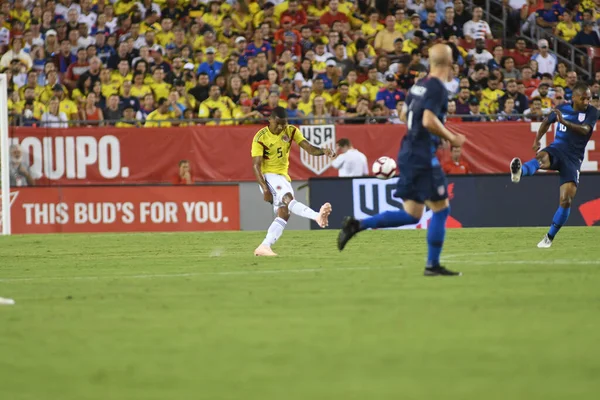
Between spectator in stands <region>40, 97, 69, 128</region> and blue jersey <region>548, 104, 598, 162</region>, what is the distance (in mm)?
12008

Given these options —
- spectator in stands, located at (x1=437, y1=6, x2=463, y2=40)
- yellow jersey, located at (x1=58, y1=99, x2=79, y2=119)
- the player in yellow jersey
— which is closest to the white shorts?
the player in yellow jersey

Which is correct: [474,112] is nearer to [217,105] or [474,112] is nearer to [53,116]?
[217,105]

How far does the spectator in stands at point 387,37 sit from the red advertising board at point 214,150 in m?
2.83

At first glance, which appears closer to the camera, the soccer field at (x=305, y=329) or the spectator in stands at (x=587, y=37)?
the soccer field at (x=305, y=329)

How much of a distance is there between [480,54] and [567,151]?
11263 mm

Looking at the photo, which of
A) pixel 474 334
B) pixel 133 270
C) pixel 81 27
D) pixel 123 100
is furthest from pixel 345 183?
pixel 474 334

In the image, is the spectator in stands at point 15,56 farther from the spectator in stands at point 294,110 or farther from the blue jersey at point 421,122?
the blue jersey at point 421,122

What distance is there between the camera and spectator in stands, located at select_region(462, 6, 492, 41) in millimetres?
27094

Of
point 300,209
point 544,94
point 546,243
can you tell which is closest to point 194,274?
point 300,209

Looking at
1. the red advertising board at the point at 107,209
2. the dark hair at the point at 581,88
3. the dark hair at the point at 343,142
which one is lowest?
the red advertising board at the point at 107,209

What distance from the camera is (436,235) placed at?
10.5 m

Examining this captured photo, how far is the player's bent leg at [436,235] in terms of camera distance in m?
10.5

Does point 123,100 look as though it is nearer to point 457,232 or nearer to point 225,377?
point 457,232

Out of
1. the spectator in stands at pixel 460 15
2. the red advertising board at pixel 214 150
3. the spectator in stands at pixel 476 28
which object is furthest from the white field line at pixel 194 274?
the spectator in stands at pixel 460 15
